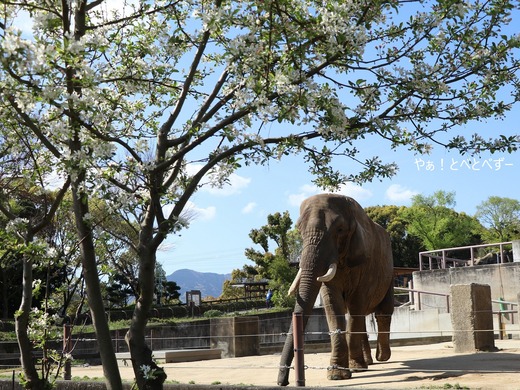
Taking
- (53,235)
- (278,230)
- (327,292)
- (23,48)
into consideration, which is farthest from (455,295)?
(278,230)

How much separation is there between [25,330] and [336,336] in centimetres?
481

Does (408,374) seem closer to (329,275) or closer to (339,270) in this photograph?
(329,275)

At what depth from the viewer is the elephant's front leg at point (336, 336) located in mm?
11047

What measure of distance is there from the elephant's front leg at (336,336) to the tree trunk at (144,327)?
3.77m

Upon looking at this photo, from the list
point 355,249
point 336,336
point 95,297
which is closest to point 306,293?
point 336,336

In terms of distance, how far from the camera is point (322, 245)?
454 inches

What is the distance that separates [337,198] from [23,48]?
24.6ft

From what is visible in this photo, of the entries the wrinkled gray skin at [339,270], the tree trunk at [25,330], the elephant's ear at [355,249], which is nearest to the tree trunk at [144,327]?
the tree trunk at [25,330]

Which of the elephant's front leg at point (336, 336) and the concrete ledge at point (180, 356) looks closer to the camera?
the elephant's front leg at point (336, 336)

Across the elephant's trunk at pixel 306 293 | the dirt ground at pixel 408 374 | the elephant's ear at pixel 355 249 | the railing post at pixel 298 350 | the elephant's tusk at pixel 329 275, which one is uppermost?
the elephant's ear at pixel 355 249

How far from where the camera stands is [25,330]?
8.18 meters

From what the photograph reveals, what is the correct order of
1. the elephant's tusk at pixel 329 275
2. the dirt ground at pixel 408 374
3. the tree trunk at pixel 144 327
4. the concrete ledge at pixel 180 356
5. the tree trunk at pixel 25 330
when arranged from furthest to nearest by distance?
the concrete ledge at pixel 180 356
the elephant's tusk at pixel 329 275
the dirt ground at pixel 408 374
the tree trunk at pixel 25 330
the tree trunk at pixel 144 327

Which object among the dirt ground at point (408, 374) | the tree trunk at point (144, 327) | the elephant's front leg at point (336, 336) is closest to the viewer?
the tree trunk at point (144, 327)

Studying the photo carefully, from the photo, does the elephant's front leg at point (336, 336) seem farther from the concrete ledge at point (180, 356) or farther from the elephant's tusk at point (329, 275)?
the concrete ledge at point (180, 356)
